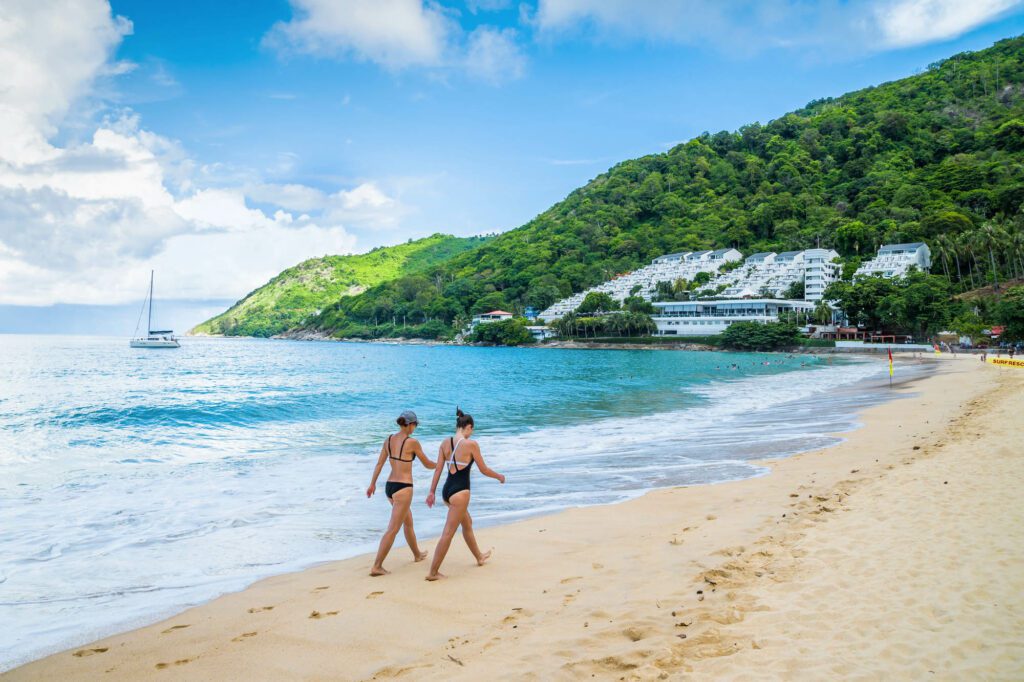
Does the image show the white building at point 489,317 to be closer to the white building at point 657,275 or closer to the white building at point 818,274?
the white building at point 657,275

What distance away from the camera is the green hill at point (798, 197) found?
378ft

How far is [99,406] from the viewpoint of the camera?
23984mm

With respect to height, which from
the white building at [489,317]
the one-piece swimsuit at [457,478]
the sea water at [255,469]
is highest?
the white building at [489,317]

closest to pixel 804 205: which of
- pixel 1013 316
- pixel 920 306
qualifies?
pixel 920 306

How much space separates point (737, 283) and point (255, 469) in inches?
4765

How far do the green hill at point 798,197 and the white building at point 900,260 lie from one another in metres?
2.79

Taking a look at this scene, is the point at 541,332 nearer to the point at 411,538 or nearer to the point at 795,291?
the point at 795,291

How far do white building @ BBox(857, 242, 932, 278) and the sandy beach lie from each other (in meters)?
103

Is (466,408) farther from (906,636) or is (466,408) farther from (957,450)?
(906,636)

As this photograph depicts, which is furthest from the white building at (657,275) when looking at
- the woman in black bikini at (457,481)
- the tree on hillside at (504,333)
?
the woman in black bikini at (457,481)

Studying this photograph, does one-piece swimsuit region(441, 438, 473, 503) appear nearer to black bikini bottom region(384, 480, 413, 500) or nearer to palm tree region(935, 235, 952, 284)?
black bikini bottom region(384, 480, 413, 500)

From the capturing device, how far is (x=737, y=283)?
396 feet

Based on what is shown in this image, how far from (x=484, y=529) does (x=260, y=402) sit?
21865 mm

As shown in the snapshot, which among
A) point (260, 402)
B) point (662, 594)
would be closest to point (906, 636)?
point (662, 594)
